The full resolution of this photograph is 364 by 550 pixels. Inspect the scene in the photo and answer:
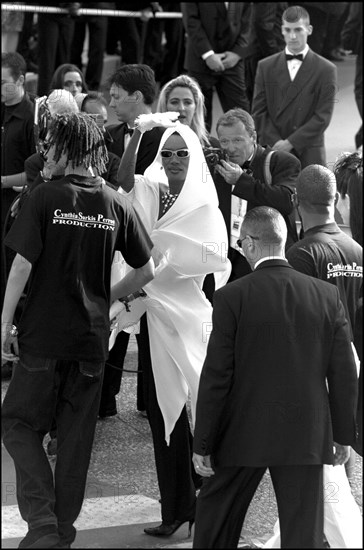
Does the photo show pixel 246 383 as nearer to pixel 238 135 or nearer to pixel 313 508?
pixel 313 508

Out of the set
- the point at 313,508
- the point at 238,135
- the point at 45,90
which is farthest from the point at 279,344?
the point at 45,90

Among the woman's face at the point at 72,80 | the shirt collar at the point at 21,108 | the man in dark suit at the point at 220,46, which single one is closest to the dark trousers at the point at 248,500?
the shirt collar at the point at 21,108

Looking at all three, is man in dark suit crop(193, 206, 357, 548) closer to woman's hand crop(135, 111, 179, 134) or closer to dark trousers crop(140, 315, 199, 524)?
dark trousers crop(140, 315, 199, 524)

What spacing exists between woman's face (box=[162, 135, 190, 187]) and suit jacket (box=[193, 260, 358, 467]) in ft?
4.76

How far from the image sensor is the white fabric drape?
213 inches

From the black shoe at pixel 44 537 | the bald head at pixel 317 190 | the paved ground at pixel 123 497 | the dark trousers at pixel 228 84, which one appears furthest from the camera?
the dark trousers at pixel 228 84

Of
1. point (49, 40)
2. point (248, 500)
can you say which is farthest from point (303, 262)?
point (49, 40)

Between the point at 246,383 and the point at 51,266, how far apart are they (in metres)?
1.00

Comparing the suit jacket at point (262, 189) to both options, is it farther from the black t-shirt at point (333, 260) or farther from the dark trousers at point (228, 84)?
the dark trousers at point (228, 84)

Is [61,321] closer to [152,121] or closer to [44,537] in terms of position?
[44,537]

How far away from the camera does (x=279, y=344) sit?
4223 millimetres

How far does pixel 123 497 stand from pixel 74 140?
1981 millimetres

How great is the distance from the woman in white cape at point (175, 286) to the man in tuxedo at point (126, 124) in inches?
16.3

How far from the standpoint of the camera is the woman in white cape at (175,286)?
17.5 feet
